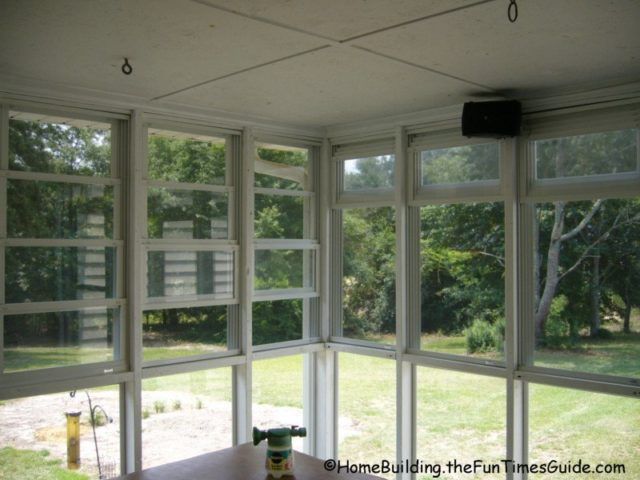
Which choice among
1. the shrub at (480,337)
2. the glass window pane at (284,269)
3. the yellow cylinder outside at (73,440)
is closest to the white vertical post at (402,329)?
the shrub at (480,337)

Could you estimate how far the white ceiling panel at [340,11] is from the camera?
2494 mm

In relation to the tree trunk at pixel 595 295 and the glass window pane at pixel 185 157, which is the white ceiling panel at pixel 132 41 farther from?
the tree trunk at pixel 595 295

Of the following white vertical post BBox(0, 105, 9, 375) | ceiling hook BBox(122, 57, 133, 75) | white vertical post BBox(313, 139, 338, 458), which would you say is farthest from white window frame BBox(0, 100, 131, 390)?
white vertical post BBox(313, 139, 338, 458)

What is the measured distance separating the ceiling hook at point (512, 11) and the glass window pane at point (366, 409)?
118 inches

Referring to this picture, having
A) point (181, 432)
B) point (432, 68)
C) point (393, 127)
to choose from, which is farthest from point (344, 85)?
point (181, 432)

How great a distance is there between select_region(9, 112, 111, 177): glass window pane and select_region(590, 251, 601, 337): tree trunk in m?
3.21

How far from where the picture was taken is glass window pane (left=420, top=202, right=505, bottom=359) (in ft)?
14.2

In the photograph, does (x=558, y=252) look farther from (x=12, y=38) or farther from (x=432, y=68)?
(x=12, y=38)

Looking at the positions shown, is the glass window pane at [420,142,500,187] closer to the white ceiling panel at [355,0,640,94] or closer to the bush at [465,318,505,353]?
the white ceiling panel at [355,0,640,94]

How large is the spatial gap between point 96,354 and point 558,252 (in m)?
3.10

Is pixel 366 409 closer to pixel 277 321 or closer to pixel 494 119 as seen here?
pixel 277 321

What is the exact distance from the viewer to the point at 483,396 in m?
4.42

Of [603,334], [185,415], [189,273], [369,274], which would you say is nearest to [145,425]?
[185,415]

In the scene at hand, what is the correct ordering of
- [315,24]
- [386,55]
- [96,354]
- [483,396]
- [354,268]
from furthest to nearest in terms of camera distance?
[354,268] → [483,396] → [96,354] → [386,55] → [315,24]
